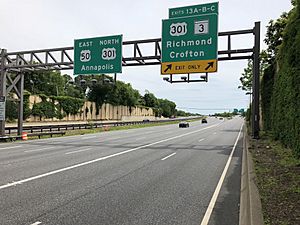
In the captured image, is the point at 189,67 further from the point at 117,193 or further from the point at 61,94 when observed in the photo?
the point at 61,94

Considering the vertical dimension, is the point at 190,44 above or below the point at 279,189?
above

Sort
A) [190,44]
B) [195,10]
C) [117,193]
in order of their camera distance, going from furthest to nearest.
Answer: [195,10] → [190,44] → [117,193]

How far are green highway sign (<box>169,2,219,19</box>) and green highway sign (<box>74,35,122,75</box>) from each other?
3969mm

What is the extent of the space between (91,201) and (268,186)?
4170 millimetres

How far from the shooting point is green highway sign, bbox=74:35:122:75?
2086cm

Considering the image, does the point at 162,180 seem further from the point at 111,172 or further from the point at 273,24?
the point at 273,24

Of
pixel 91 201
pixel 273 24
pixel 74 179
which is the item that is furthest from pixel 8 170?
pixel 273 24

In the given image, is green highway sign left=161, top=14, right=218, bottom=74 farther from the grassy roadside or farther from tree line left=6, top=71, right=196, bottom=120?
tree line left=6, top=71, right=196, bottom=120

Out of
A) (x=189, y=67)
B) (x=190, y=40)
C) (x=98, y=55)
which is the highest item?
(x=190, y=40)

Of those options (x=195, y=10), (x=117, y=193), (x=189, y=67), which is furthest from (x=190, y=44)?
(x=117, y=193)

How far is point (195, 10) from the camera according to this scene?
63.5ft

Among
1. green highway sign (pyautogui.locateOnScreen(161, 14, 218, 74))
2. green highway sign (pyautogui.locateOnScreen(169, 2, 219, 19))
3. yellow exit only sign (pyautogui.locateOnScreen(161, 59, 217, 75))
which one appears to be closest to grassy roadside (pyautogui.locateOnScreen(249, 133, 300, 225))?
yellow exit only sign (pyautogui.locateOnScreen(161, 59, 217, 75))

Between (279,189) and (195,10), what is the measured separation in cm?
1487

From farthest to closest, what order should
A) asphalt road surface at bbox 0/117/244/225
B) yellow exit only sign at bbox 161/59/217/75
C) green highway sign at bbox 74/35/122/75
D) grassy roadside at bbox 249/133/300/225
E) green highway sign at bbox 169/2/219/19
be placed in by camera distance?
green highway sign at bbox 74/35/122/75 → green highway sign at bbox 169/2/219/19 → yellow exit only sign at bbox 161/59/217/75 → asphalt road surface at bbox 0/117/244/225 → grassy roadside at bbox 249/133/300/225
